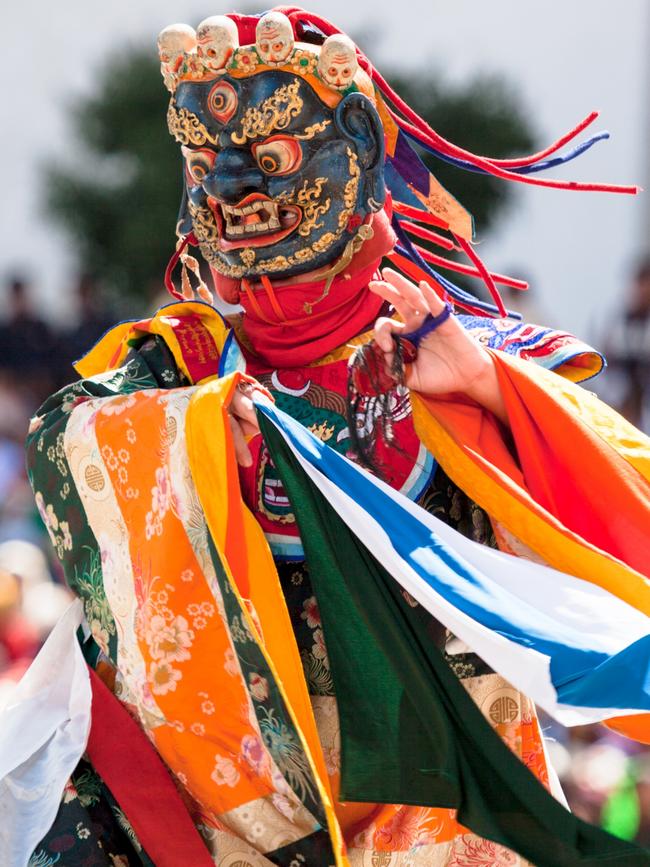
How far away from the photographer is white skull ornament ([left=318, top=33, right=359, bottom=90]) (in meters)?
3.21

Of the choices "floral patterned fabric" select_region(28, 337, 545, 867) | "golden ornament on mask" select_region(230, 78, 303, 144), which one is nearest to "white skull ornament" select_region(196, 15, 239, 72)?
"golden ornament on mask" select_region(230, 78, 303, 144)

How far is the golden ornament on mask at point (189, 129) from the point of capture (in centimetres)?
324

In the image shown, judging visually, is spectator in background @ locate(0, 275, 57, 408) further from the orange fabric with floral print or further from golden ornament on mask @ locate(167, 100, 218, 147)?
the orange fabric with floral print

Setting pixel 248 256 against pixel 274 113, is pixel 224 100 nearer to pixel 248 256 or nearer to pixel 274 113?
pixel 274 113

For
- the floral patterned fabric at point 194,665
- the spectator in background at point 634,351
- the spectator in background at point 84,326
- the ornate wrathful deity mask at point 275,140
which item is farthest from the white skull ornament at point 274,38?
the spectator in background at point 84,326

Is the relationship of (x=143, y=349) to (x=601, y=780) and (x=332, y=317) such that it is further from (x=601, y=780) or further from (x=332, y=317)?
(x=601, y=780)

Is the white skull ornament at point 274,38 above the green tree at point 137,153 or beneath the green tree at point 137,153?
above

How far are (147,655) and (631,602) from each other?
85 centimetres

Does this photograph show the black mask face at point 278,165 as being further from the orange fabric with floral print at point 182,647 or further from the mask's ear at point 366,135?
the orange fabric with floral print at point 182,647

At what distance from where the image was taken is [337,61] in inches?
126

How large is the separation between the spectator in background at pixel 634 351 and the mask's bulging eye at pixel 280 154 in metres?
3.08

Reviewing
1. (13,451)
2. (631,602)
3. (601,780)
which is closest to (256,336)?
(631,602)

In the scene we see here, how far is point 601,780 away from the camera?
469 cm

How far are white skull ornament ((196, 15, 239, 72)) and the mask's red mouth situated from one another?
248 mm
